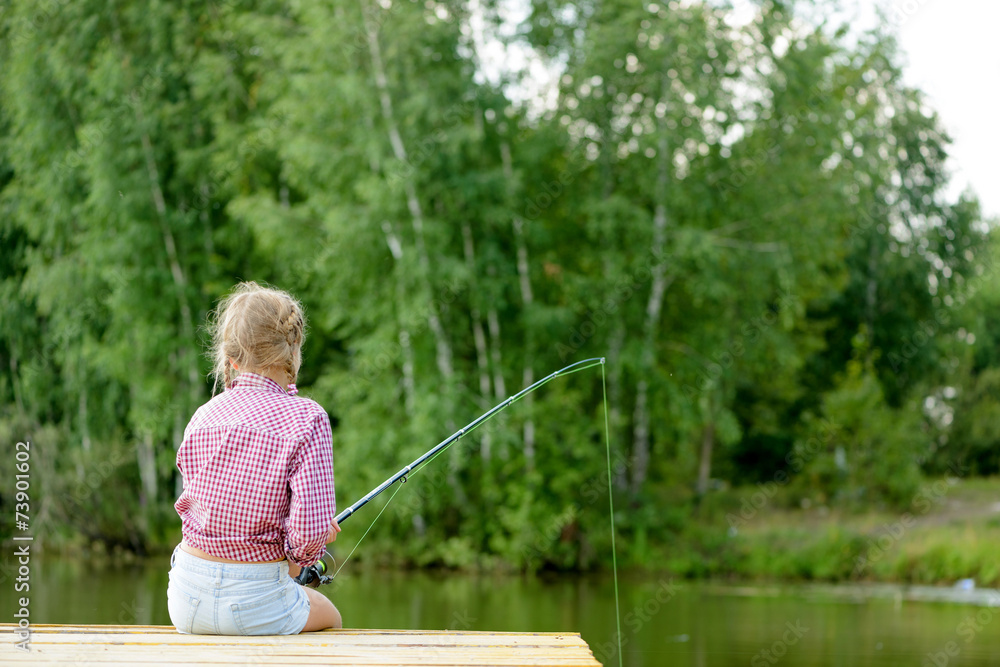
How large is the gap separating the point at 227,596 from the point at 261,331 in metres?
0.64

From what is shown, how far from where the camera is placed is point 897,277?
17.2 metres

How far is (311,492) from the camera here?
2514 mm

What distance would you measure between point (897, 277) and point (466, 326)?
315 inches

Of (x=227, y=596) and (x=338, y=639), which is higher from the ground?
(x=227, y=596)

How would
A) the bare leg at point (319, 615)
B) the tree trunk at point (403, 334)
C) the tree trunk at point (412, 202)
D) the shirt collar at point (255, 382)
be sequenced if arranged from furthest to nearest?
the tree trunk at point (403, 334) < the tree trunk at point (412, 202) < the bare leg at point (319, 615) < the shirt collar at point (255, 382)

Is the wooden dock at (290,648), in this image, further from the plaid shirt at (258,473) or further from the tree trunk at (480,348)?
the tree trunk at (480,348)

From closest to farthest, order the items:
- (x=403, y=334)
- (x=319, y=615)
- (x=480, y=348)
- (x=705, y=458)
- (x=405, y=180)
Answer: (x=319, y=615), (x=405, y=180), (x=403, y=334), (x=480, y=348), (x=705, y=458)

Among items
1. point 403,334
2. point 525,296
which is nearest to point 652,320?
point 525,296

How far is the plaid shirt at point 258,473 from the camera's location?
99.2 inches

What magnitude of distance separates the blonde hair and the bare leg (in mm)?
607

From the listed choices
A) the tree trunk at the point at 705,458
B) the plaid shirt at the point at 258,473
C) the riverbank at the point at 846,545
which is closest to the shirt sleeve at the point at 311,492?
the plaid shirt at the point at 258,473

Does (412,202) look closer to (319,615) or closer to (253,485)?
(319,615)

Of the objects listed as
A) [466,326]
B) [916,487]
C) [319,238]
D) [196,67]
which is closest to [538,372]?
[466,326]

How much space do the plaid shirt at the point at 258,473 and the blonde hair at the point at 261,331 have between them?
0.05m
